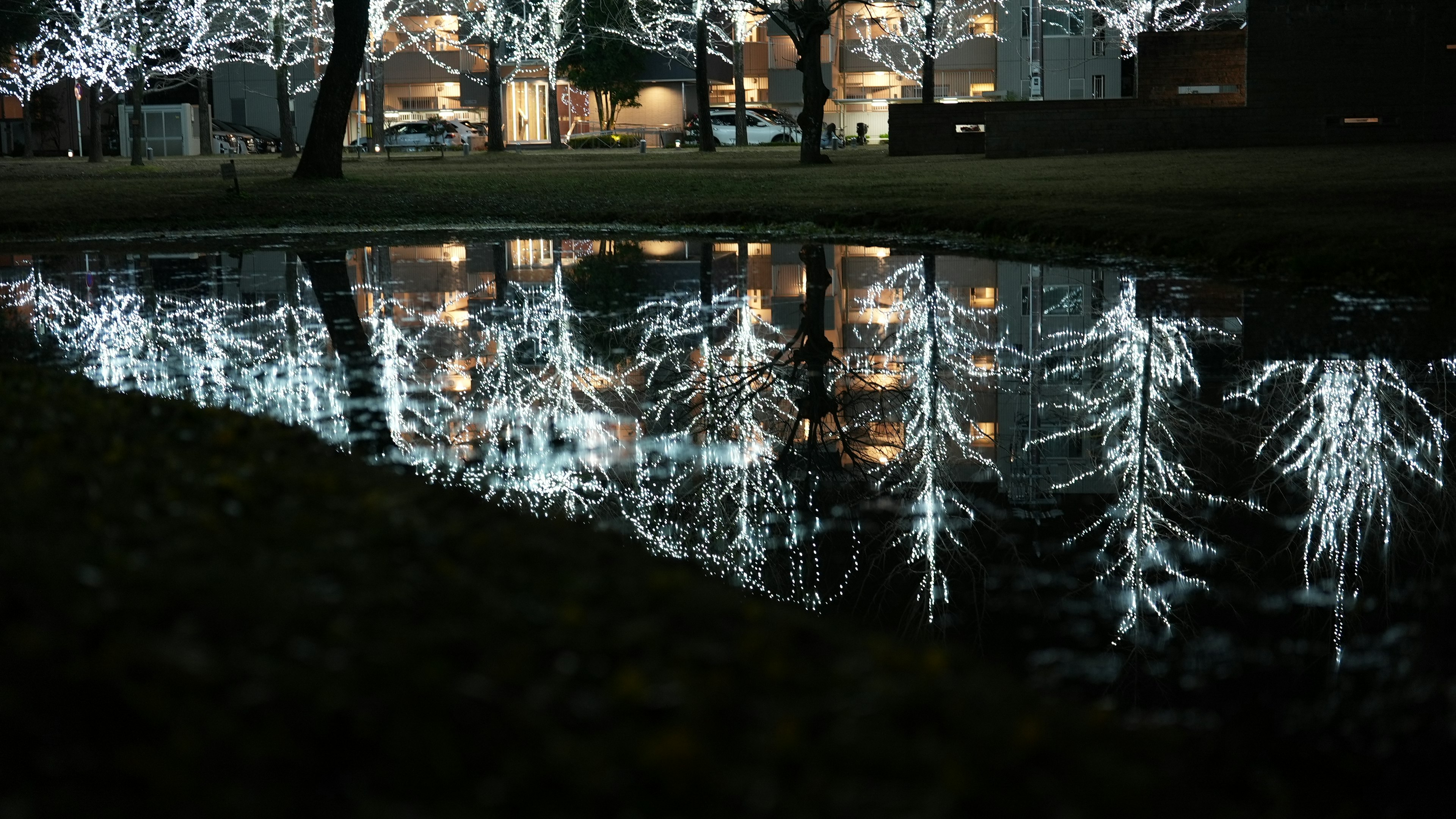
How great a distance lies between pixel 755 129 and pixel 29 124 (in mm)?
30124

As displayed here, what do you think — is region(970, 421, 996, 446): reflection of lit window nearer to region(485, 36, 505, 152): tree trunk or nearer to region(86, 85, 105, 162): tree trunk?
region(86, 85, 105, 162): tree trunk

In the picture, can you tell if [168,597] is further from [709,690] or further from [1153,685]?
[1153,685]

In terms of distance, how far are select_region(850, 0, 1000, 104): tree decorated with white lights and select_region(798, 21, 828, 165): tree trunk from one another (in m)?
16.7

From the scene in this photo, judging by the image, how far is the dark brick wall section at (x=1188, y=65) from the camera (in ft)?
134

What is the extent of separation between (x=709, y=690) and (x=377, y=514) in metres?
1.70

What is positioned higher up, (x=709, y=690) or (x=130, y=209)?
(x=130, y=209)

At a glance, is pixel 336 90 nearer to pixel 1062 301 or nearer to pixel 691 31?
pixel 1062 301

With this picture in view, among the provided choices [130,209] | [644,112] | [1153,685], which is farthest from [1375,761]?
[644,112]

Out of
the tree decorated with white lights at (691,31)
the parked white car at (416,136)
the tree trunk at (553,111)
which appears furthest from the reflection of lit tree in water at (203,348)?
the tree trunk at (553,111)

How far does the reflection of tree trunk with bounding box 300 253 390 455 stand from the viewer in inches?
292

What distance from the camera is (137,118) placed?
1700 inches

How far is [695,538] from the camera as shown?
568 centimetres

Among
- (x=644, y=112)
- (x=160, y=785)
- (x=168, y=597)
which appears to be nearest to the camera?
(x=160, y=785)

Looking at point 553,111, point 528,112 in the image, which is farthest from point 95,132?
point 528,112
